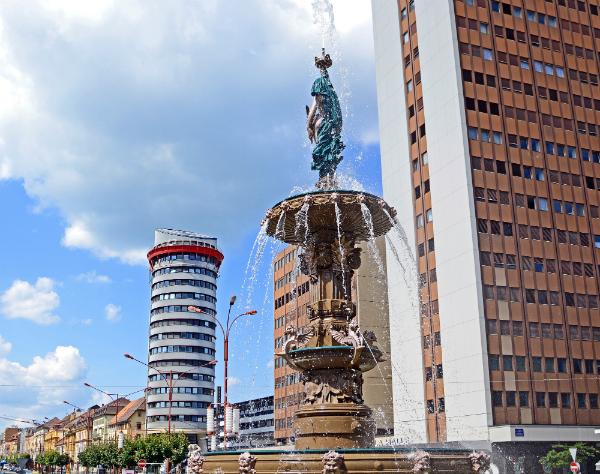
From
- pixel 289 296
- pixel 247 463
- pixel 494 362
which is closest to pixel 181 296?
pixel 289 296

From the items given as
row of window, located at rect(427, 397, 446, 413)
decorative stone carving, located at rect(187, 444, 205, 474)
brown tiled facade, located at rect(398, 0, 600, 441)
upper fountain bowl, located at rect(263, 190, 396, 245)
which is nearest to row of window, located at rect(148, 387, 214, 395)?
brown tiled facade, located at rect(398, 0, 600, 441)

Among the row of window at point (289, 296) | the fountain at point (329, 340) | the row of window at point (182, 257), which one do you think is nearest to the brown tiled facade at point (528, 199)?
the row of window at point (289, 296)

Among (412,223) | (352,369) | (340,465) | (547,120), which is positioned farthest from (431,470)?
(547,120)

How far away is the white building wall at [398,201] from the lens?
57.2 meters

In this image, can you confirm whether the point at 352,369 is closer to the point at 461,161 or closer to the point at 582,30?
the point at 461,161

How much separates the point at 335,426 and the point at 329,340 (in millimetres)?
2104

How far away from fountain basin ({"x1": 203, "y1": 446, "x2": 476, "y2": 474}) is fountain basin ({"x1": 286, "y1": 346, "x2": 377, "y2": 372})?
9.83 ft

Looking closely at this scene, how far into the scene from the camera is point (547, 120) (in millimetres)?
59719

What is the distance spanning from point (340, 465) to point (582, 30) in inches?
2451

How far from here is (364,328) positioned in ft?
212

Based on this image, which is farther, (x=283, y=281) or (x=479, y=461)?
(x=283, y=281)

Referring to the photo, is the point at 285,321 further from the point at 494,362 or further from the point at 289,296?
the point at 494,362

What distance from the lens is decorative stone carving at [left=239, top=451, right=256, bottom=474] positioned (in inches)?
528

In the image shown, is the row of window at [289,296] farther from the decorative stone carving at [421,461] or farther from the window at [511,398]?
the decorative stone carving at [421,461]
